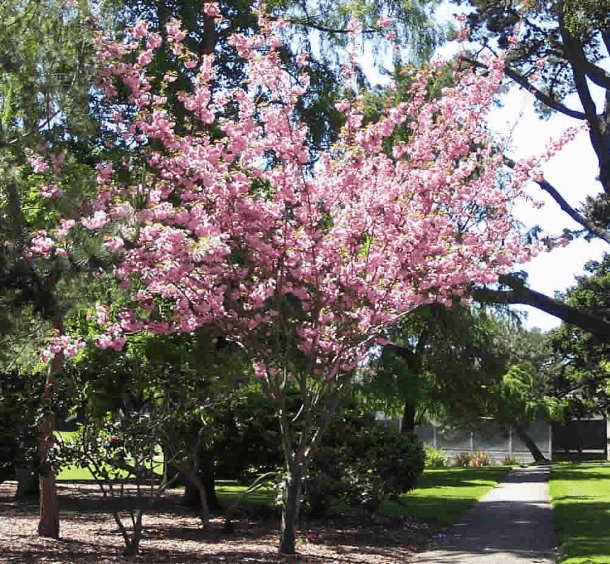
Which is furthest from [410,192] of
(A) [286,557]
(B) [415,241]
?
(A) [286,557]

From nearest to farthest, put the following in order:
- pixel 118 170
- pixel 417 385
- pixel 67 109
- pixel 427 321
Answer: pixel 67 109 < pixel 118 170 < pixel 427 321 < pixel 417 385

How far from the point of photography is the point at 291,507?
9820 millimetres

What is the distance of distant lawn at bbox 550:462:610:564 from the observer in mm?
9599

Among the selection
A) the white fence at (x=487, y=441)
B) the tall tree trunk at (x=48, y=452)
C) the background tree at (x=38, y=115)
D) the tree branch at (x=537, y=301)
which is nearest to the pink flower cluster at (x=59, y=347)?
the background tree at (x=38, y=115)

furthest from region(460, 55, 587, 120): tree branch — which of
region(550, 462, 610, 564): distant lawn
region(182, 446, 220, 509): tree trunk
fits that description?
region(182, 446, 220, 509): tree trunk

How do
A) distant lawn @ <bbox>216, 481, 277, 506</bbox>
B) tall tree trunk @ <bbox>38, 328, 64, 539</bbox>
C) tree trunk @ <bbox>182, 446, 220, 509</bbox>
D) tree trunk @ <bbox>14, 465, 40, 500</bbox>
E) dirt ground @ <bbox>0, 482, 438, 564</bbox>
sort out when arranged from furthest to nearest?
tree trunk @ <bbox>14, 465, 40, 500</bbox>, distant lawn @ <bbox>216, 481, 277, 506</bbox>, tree trunk @ <bbox>182, 446, 220, 509</bbox>, dirt ground @ <bbox>0, 482, 438, 564</bbox>, tall tree trunk @ <bbox>38, 328, 64, 539</bbox>

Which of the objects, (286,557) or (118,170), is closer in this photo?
(286,557)

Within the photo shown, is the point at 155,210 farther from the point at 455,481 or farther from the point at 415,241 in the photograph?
the point at 455,481

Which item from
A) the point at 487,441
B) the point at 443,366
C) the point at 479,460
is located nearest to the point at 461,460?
the point at 479,460

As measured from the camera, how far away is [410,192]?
930 cm

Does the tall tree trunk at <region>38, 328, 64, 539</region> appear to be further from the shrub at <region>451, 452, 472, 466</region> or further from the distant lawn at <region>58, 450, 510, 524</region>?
the shrub at <region>451, 452, 472, 466</region>

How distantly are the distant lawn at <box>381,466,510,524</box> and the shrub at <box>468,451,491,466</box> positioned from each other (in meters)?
6.23

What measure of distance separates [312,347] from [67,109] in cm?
341

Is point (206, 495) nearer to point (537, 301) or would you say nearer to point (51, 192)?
point (537, 301)
